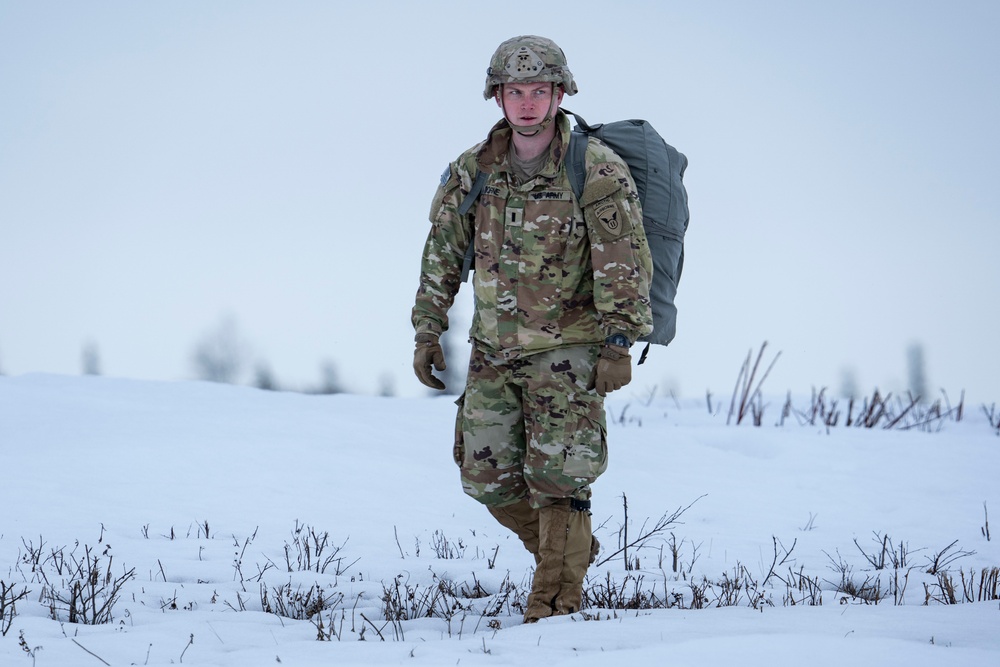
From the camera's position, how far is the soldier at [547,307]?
388 cm

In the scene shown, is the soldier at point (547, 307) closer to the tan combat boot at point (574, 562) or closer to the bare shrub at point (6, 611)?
the tan combat boot at point (574, 562)

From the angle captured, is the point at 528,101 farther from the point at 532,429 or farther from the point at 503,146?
the point at 532,429

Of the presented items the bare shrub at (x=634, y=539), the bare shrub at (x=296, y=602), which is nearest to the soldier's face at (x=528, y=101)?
the bare shrub at (x=634, y=539)

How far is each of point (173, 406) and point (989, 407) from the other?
1114 centimetres

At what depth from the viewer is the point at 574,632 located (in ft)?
10.8

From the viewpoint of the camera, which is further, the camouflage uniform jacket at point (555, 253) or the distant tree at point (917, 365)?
the distant tree at point (917, 365)

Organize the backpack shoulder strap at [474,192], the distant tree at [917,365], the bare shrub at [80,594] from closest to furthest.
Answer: the bare shrub at [80,594]
the backpack shoulder strap at [474,192]
the distant tree at [917,365]

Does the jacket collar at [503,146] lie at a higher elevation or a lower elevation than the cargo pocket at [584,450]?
higher

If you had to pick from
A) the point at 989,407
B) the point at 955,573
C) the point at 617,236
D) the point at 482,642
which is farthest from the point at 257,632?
the point at 989,407

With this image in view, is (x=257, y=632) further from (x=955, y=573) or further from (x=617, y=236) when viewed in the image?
(x=955, y=573)

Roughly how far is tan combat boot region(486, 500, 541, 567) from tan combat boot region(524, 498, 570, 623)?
23 centimetres

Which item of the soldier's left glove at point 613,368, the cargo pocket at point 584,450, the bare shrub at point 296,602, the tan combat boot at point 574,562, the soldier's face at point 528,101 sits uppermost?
the soldier's face at point 528,101

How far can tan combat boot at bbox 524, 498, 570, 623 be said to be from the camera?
12.8ft

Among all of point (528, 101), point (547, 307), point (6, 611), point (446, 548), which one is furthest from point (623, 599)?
point (6, 611)
